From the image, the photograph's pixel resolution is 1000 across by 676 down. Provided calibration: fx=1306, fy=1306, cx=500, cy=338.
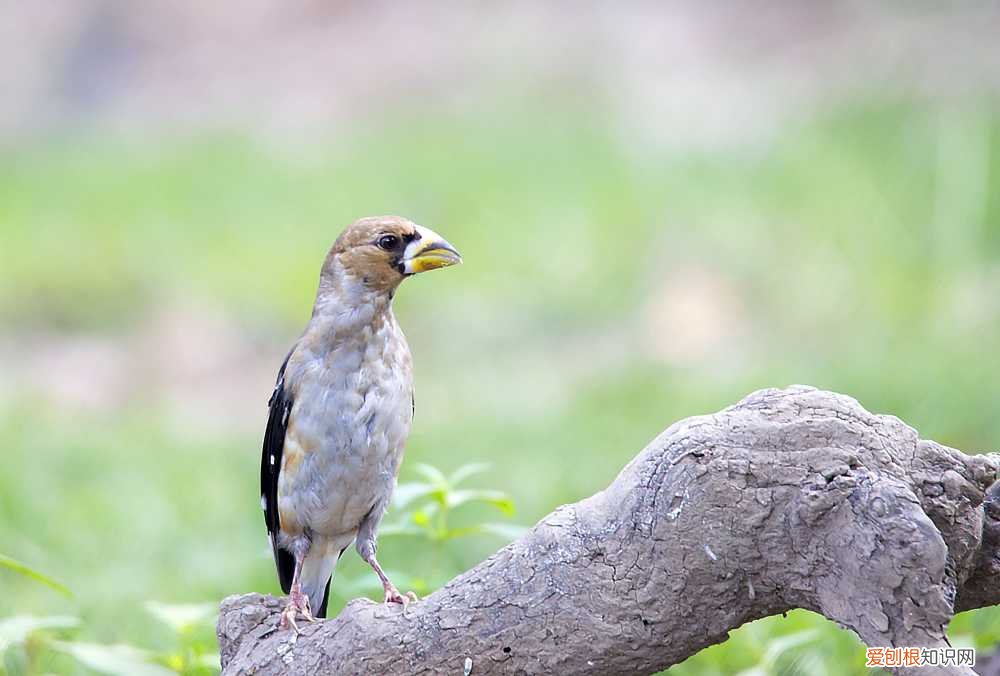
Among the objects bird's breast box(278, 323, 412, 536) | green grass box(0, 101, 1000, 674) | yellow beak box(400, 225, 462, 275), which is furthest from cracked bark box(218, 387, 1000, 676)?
green grass box(0, 101, 1000, 674)

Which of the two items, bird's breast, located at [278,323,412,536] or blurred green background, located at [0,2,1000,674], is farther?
blurred green background, located at [0,2,1000,674]

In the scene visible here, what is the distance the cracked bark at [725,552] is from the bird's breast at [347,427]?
2.09 ft

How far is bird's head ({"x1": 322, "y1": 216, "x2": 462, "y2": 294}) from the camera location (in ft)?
9.92

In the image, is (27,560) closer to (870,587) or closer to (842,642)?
(842,642)

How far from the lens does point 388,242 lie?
3051 millimetres

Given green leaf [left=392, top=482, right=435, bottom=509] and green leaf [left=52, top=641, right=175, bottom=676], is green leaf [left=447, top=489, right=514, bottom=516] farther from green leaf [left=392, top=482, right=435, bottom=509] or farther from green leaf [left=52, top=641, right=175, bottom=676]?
green leaf [left=52, top=641, right=175, bottom=676]

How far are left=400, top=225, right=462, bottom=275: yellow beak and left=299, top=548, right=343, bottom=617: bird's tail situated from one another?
83 cm

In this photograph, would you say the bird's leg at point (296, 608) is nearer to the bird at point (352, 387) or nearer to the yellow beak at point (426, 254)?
the bird at point (352, 387)

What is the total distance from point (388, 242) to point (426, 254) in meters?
0.10

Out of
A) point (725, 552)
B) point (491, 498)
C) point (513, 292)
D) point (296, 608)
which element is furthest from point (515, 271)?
point (725, 552)

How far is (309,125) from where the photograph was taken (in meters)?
12.6

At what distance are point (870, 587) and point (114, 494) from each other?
4353 millimetres

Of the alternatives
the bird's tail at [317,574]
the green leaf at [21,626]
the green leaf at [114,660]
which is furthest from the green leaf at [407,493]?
the green leaf at [21,626]

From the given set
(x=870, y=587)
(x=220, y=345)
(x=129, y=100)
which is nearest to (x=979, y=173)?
(x=220, y=345)
